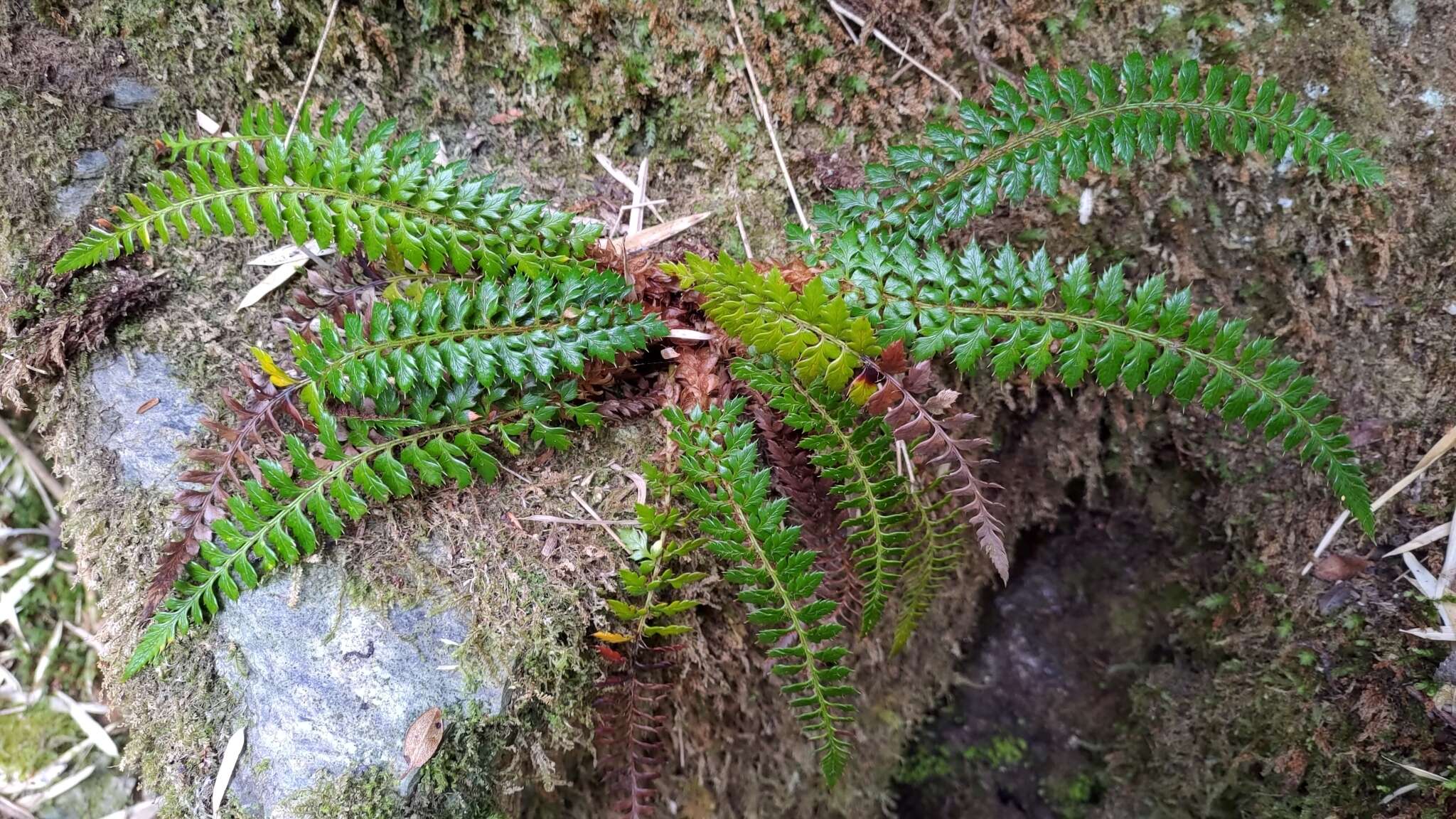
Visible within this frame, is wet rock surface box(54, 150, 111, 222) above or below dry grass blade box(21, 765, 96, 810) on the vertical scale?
above

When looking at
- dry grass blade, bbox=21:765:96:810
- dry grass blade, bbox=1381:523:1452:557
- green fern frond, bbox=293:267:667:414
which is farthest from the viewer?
dry grass blade, bbox=21:765:96:810

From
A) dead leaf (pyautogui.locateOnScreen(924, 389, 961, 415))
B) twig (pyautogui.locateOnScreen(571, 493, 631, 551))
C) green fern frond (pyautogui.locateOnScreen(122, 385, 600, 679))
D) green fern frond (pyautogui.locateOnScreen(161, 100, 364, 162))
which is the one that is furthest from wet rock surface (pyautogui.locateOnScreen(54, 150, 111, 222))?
dead leaf (pyautogui.locateOnScreen(924, 389, 961, 415))

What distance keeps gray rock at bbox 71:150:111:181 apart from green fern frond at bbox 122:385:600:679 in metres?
1.26

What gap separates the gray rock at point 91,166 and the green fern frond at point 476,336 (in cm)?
106

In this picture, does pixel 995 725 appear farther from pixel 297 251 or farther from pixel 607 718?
pixel 297 251

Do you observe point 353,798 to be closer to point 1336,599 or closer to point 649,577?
point 649,577

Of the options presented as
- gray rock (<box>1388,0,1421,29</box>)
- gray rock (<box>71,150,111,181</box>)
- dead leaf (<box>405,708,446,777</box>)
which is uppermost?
gray rock (<box>1388,0,1421,29</box>)

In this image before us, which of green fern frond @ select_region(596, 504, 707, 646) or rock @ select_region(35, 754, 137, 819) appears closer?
green fern frond @ select_region(596, 504, 707, 646)

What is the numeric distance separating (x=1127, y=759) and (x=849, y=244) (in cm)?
296

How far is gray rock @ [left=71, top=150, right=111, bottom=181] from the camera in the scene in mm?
2691

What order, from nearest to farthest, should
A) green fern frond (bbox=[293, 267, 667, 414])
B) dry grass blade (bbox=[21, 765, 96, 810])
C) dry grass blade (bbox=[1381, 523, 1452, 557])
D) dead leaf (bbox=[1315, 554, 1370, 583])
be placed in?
green fern frond (bbox=[293, 267, 667, 414]) → dry grass blade (bbox=[1381, 523, 1452, 557]) → dead leaf (bbox=[1315, 554, 1370, 583]) → dry grass blade (bbox=[21, 765, 96, 810])

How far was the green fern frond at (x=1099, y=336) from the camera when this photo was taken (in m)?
2.30

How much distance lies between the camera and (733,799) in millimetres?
3389

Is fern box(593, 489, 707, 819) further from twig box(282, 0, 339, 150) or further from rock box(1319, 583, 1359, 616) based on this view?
rock box(1319, 583, 1359, 616)
